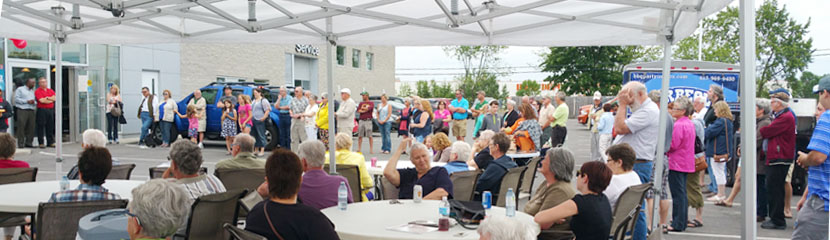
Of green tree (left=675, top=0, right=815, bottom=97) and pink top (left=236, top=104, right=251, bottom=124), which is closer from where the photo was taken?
pink top (left=236, top=104, right=251, bottom=124)

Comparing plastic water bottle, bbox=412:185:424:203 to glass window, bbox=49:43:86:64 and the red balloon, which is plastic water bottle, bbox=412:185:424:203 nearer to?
the red balloon

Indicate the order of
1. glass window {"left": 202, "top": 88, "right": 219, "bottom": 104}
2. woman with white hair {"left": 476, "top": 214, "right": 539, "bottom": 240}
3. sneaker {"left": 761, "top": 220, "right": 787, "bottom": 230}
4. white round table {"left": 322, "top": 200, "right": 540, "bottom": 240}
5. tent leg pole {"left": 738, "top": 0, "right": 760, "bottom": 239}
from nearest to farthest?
woman with white hair {"left": 476, "top": 214, "right": 539, "bottom": 240} < tent leg pole {"left": 738, "top": 0, "right": 760, "bottom": 239} < white round table {"left": 322, "top": 200, "right": 540, "bottom": 240} < sneaker {"left": 761, "top": 220, "right": 787, "bottom": 230} < glass window {"left": 202, "top": 88, "right": 219, "bottom": 104}

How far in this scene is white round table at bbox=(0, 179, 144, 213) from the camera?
432 centimetres

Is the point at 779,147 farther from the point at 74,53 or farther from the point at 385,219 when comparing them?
the point at 74,53

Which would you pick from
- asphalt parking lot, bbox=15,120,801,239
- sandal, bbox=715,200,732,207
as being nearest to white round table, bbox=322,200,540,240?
asphalt parking lot, bbox=15,120,801,239

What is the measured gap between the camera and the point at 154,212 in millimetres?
3174

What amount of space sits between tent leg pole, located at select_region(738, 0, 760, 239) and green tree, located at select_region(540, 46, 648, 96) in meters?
46.8

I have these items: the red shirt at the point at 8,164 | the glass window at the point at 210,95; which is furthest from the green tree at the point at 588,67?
the red shirt at the point at 8,164

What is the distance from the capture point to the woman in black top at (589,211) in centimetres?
379

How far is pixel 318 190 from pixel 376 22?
8.69 ft

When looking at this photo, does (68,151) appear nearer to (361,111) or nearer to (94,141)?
(361,111)

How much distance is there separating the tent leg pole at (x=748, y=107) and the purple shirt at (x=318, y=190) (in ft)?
8.81

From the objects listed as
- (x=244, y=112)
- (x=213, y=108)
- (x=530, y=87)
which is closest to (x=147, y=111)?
(x=213, y=108)

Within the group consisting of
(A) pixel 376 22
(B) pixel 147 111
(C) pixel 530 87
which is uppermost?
(C) pixel 530 87
